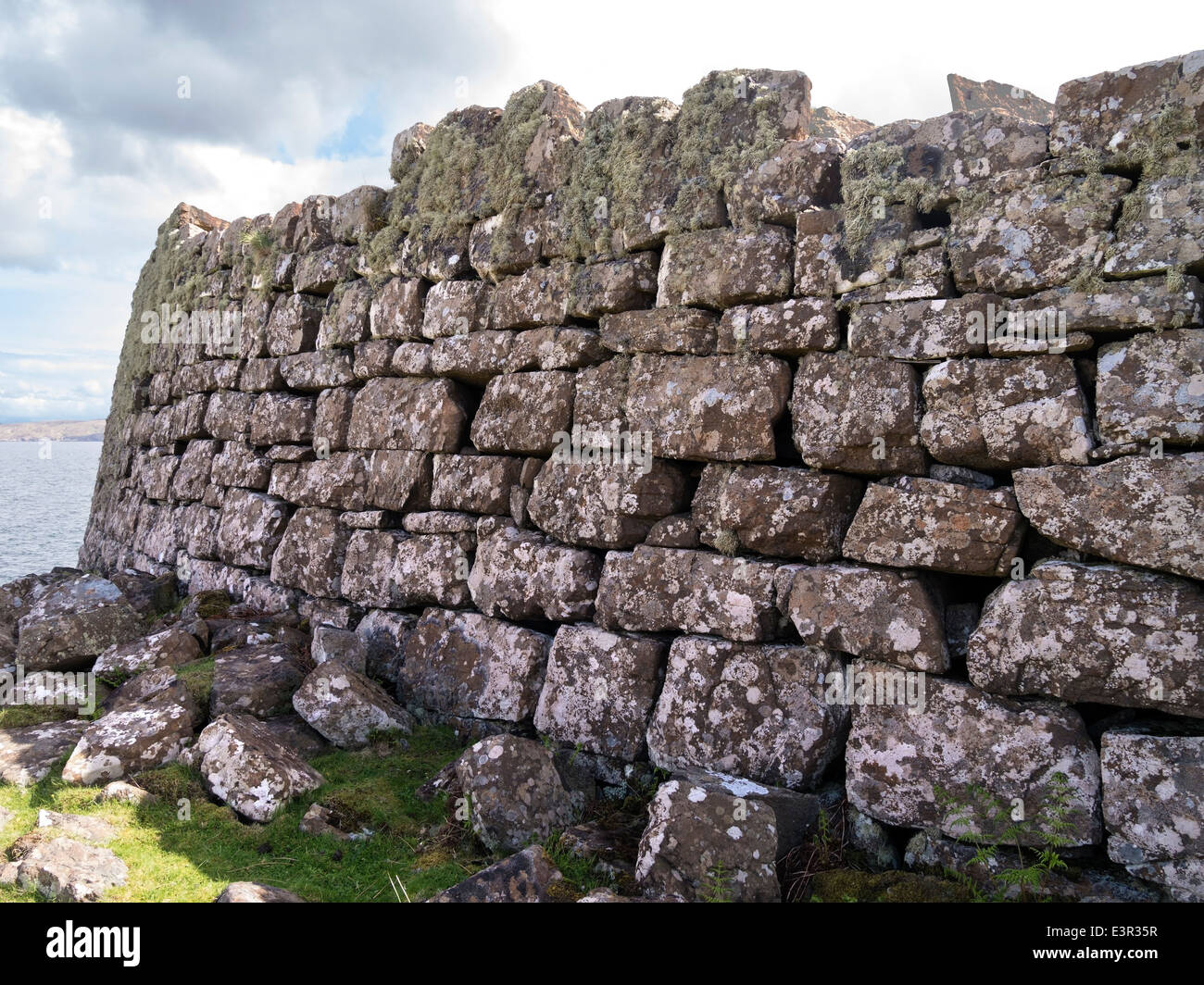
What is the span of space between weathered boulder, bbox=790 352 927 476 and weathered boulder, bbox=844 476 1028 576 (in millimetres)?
164

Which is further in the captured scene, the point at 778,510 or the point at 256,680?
the point at 256,680

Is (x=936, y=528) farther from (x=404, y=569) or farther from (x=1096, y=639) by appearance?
(x=404, y=569)

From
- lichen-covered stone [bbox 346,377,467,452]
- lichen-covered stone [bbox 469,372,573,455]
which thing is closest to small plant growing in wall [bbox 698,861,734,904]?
lichen-covered stone [bbox 469,372,573,455]

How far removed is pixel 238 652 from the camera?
6738 mm

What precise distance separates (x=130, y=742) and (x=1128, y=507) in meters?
5.70

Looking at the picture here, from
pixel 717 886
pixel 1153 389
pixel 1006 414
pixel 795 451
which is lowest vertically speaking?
pixel 717 886

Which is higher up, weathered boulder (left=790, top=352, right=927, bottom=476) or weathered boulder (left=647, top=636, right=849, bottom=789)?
weathered boulder (left=790, top=352, right=927, bottom=476)

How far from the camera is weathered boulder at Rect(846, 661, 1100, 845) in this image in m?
3.90

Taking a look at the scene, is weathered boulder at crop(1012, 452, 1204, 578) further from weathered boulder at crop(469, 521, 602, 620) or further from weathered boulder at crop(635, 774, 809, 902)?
weathered boulder at crop(469, 521, 602, 620)

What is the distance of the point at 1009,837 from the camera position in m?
3.88

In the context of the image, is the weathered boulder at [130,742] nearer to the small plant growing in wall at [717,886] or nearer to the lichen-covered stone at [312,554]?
the lichen-covered stone at [312,554]

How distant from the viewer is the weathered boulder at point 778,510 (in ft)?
15.6

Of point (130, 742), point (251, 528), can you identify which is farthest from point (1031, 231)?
point (251, 528)
